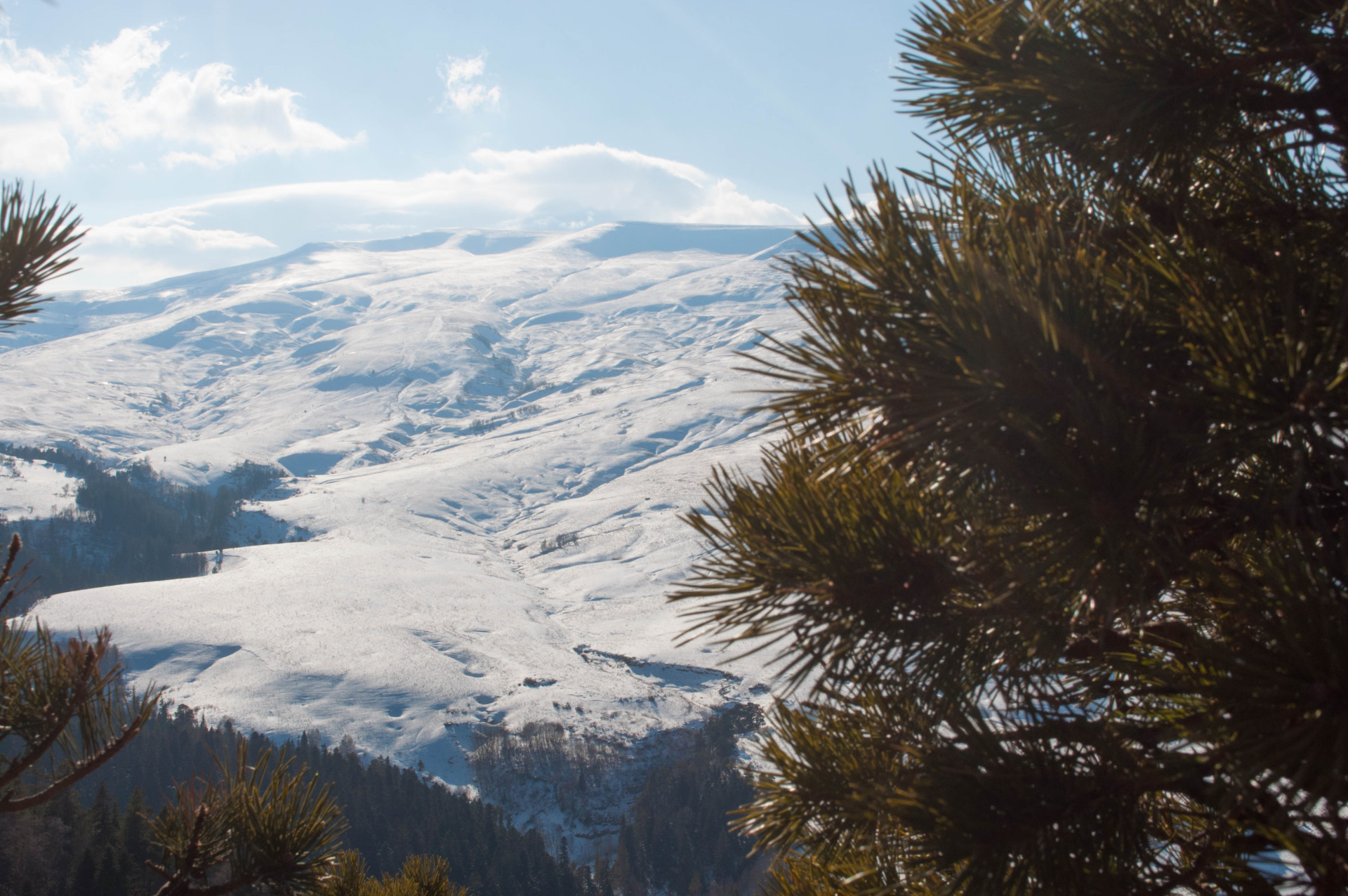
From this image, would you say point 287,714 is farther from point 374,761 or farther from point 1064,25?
point 1064,25

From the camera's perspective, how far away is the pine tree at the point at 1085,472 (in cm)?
180

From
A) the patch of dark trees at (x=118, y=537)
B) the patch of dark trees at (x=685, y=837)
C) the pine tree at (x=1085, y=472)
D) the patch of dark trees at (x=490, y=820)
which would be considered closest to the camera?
the pine tree at (x=1085, y=472)

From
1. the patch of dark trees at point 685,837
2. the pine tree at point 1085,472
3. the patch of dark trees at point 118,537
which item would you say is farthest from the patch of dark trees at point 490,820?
the patch of dark trees at point 118,537

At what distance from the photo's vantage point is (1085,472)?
6.47 feet

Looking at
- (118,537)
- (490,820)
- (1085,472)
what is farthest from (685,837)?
(118,537)

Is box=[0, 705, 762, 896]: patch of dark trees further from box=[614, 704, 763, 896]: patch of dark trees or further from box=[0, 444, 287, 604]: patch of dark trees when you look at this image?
box=[0, 444, 287, 604]: patch of dark trees

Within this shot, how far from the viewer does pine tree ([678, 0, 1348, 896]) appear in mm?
1805

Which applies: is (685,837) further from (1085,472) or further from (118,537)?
(118,537)

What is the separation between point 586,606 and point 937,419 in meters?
157

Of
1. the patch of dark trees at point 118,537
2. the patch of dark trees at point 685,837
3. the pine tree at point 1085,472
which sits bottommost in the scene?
the patch of dark trees at point 685,837

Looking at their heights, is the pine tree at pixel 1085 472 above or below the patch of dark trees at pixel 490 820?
above

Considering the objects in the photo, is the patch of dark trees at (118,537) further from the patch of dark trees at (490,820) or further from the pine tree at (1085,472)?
the pine tree at (1085,472)

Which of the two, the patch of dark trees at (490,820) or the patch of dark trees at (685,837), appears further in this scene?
the patch of dark trees at (685,837)

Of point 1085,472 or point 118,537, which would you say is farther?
point 118,537
